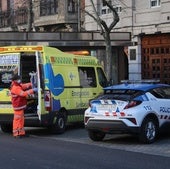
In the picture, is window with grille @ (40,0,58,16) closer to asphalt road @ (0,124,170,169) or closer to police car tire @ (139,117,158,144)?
asphalt road @ (0,124,170,169)

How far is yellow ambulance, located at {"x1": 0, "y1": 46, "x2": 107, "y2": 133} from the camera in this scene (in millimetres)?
14367

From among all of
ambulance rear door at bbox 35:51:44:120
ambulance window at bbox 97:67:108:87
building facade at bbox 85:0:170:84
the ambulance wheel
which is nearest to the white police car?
ambulance rear door at bbox 35:51:44:120

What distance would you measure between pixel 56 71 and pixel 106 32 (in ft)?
23.9

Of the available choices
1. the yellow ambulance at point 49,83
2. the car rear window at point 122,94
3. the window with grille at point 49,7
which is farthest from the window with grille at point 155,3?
the car rear window at point 122,94

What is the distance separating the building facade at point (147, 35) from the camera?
2489 cm

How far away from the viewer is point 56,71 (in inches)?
583

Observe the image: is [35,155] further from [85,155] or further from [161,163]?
[161,163]

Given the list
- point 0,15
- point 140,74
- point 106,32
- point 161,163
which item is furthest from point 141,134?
point 0,15

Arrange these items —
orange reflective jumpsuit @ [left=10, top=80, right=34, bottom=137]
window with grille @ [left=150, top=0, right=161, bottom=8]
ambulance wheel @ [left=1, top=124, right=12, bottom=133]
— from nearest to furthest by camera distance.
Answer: orange reflective jumpsuit @ [left=10, top=80, right=34, bottom=137]
ambulance wheel @ [left=1, top=124, right=12, bottom=133]
window with grille @ [left=150, top=0, right=161, bottom=8]

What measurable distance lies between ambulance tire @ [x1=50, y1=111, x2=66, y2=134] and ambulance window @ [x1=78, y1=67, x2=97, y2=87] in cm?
139

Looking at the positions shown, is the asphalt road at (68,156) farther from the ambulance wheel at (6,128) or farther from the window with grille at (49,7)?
the window with grille at (49,7)

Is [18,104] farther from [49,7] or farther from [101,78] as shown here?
[49,7]

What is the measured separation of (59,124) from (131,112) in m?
3.11

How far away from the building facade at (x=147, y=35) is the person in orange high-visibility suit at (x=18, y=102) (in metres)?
11.6
